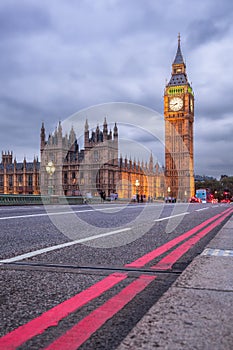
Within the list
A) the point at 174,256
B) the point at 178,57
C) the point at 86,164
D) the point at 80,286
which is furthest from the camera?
the point at 178,57

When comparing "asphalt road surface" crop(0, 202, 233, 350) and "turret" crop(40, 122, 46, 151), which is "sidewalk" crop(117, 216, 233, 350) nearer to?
"asphalt road surface" crop(0, 202, 233, 350)

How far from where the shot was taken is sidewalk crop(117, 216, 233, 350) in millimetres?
1631

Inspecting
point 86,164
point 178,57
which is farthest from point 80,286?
point 178,57

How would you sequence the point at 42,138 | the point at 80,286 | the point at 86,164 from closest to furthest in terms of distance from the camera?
the point at 80,286 → the point at 86,164 → the point at 42,138

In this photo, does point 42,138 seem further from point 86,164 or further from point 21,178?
point 86,164

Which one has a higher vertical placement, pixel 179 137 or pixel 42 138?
pixel 179 137

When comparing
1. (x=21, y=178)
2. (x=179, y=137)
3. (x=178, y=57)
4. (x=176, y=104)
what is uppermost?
(x=178, y=57)

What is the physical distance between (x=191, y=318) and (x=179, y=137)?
122 metres

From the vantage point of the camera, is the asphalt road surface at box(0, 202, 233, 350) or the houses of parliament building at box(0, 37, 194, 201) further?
Answer: the houses of parliament building at box(0, 37, 194, 201)

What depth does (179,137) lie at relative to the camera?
121938 mm

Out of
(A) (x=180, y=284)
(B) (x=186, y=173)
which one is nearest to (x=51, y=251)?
(A) (x=180, y=284)

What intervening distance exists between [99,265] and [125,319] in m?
1.64

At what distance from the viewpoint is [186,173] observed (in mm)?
119562

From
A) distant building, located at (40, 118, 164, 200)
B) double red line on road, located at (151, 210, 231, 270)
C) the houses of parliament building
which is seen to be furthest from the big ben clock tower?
double red line on road, located at (151, 210, 231, 270)
